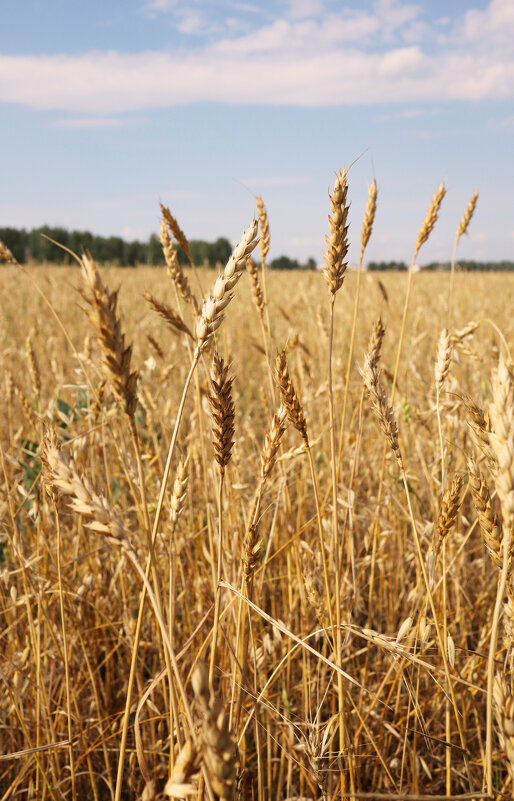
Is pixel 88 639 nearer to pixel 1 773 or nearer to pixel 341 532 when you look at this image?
pixel 1 773

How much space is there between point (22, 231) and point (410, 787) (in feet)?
111

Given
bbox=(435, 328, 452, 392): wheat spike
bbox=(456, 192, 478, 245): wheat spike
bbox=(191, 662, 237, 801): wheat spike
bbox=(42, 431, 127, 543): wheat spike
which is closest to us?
bbox=(191, 662, 237, 801): wheat spike

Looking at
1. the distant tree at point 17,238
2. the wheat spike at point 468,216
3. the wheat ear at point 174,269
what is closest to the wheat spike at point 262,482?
the wheat ear at point 174,269

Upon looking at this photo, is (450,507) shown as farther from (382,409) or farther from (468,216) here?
(468,216)

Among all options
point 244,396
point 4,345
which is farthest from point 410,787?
point 4,345

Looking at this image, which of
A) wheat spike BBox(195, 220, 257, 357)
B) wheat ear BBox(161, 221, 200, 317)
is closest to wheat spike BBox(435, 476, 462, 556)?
wheat spike BBox(195, 220, 257, 357)

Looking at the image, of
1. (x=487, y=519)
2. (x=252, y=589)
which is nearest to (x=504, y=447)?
(x=487, y=519)

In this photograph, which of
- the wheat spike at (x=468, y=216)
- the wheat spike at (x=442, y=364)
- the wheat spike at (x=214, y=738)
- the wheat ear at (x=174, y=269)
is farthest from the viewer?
the wheat spike at (x=468, y=216)

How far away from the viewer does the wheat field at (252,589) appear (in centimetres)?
62

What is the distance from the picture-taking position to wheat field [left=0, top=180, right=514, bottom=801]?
2.03ft

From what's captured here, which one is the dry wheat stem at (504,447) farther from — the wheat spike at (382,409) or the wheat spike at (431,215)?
the wheat spike at (431,215)

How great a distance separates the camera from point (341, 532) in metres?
1.61

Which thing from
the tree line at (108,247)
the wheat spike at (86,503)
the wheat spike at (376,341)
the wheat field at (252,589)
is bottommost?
the wheat field at (252,589)

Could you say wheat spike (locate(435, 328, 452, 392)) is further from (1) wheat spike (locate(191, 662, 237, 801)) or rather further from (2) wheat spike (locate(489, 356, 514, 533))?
(1) wheat spike (locate(191, 662, 237, 801))
